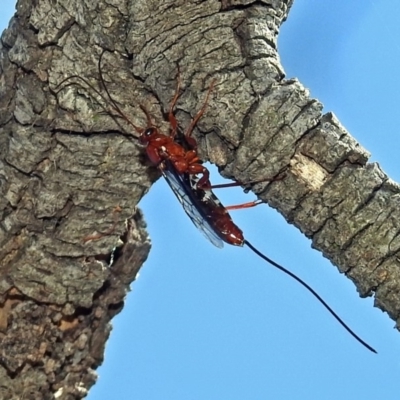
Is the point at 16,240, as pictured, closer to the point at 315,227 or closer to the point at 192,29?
the point at 192,29

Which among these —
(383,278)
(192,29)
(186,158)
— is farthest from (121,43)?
(383,278)

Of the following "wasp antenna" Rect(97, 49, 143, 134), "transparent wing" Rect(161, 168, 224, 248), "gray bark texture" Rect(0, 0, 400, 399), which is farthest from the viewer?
"transparent wing" Rect(161, 168, 224, 248)

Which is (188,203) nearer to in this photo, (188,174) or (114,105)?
(188,174)

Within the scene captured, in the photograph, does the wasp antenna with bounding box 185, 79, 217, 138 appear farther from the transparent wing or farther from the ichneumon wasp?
the transparent wing

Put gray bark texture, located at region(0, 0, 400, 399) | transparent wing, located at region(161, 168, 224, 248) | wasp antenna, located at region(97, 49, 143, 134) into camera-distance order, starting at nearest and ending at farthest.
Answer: gray bark texture, located at region(0, 0, 400, 399), wasp antenna, located at region(97, 49, 143, 134), transparent wing, located at region(161, 168, 224, 248)

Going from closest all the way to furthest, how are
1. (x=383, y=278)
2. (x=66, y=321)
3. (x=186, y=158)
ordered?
1. (x=383, y=278)
2. (x=186, y=158)
3. (x=66, y=321)

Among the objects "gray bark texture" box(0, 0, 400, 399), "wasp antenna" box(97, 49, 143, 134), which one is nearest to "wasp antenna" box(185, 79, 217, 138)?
"gray bark texture" box(0, 0, 400, 399)
